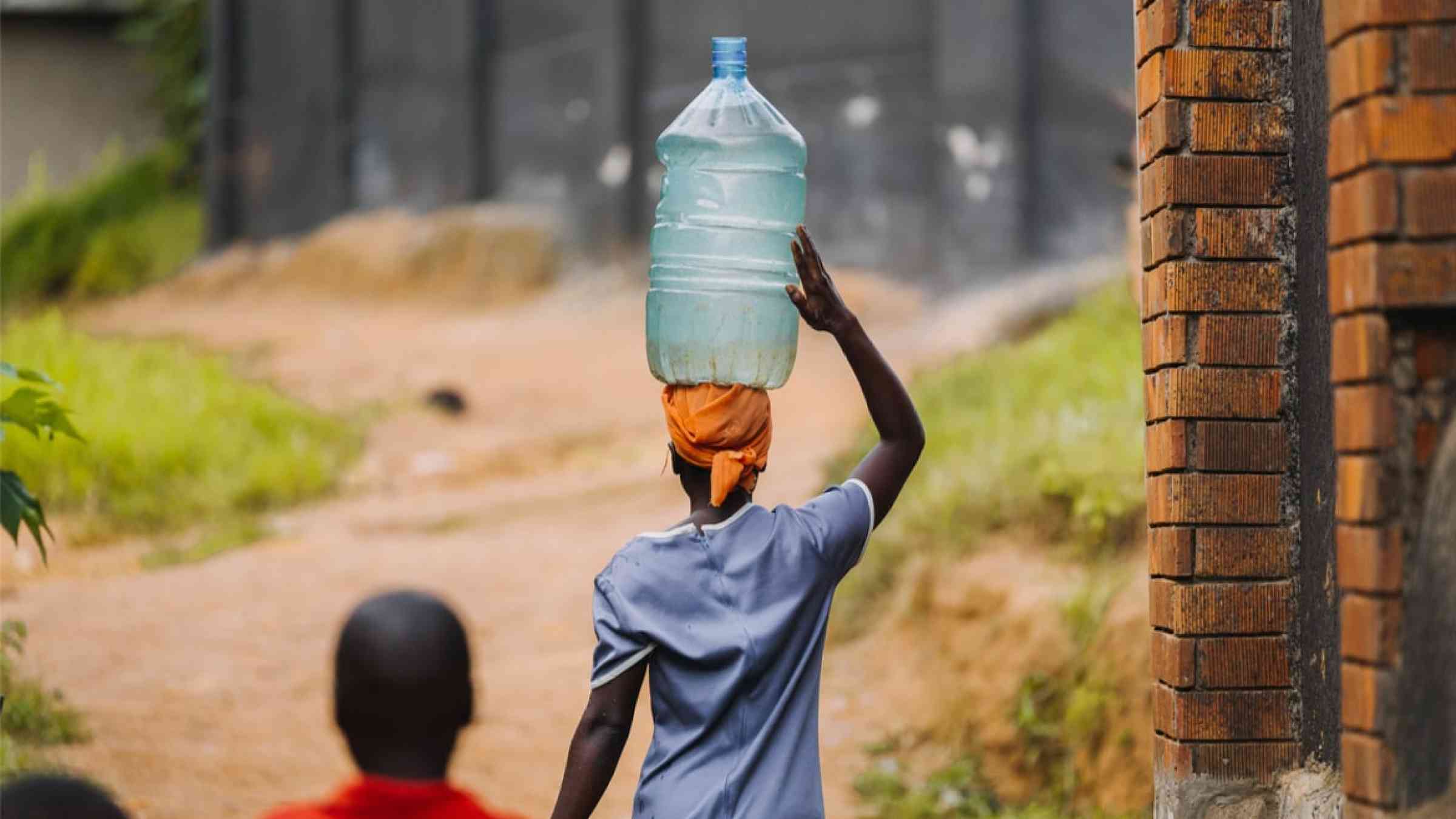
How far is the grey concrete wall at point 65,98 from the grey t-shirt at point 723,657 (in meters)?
26.9

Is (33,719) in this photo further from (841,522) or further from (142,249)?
(142,249)

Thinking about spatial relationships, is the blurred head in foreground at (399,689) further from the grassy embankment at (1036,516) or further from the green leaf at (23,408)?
the grassy embankment at (1036,516)

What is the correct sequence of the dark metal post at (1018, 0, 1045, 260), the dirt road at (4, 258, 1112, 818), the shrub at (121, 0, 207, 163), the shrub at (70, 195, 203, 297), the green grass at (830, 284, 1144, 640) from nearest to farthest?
the green grass at (830, 284, 1144, 640), the dirt road at (4, 258, 1112, 818), the dark metal post at (1018, 0, 1045, 260), the shrub at (70, 195, 203, 297), the shrub at (121, 0, 207, 163)

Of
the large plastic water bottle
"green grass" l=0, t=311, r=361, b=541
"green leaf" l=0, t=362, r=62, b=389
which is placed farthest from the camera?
"green grass" l=0, t=311, r=361, b=541

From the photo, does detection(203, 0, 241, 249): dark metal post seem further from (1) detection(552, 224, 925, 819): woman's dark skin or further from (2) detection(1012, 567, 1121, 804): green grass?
(1) detection(552, 224, 925, 819): woman's dark skin

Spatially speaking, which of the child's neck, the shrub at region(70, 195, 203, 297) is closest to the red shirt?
the child's neck

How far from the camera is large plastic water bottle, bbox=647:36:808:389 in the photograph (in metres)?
3.59

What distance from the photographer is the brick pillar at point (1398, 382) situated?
2.52 meters

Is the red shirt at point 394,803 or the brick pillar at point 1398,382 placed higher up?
the brick pillar at point 1398,382

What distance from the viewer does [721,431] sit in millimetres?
3066

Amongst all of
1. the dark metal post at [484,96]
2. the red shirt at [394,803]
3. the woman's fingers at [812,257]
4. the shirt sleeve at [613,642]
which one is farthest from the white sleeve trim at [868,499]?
the dark metal post at [484,96]

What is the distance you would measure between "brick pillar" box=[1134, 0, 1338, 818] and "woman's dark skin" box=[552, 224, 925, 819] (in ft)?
2.13

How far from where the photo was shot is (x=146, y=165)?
26.7m

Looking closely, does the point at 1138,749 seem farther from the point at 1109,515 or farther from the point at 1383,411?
the point at 1383,411
